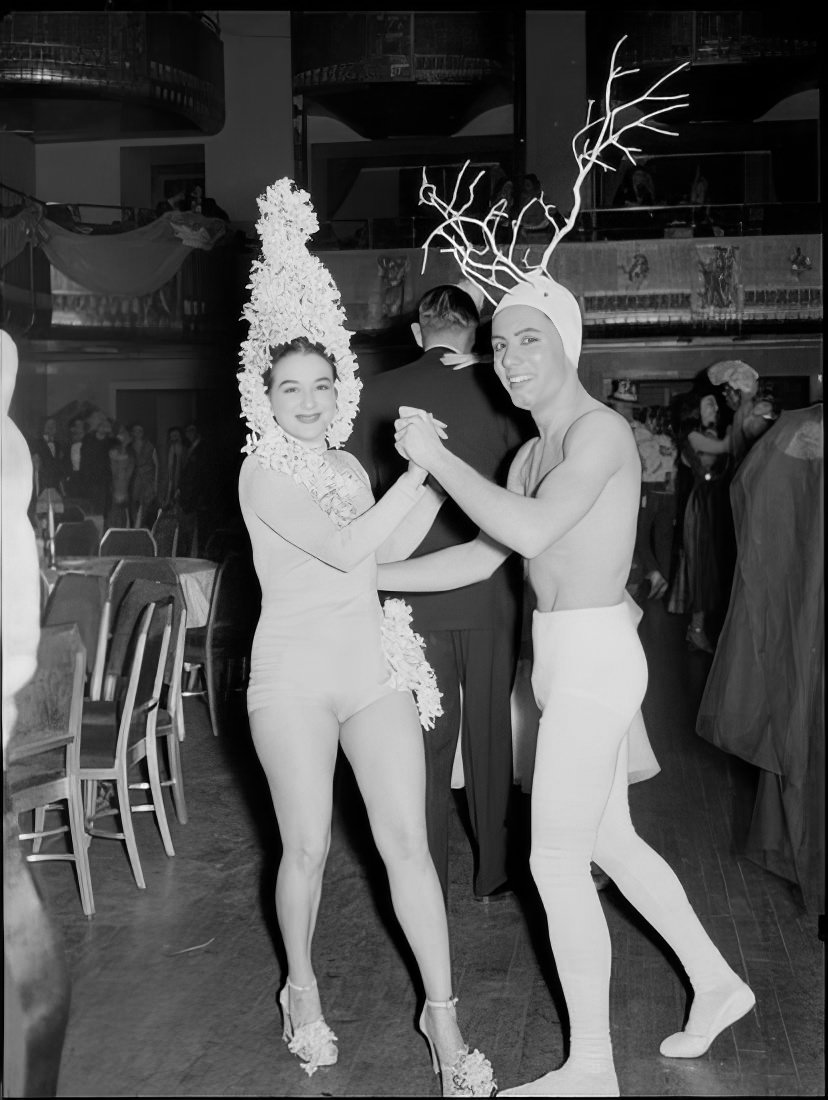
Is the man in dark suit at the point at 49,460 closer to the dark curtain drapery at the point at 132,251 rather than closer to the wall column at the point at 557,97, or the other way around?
the dark curtain drapery at the point at 132,251

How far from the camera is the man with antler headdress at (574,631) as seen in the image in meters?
2.37

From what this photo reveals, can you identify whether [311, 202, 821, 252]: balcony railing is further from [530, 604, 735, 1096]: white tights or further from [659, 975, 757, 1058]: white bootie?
[659, 975, 757, 1058]: white bootie

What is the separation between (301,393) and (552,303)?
1.75 feet

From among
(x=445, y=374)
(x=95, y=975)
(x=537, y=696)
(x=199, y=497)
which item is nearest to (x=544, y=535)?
(x=537, y=696)

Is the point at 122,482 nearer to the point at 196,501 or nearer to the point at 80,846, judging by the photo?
the point at 196,501

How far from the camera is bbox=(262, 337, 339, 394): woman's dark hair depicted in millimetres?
2498

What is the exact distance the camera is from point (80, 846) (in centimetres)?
351

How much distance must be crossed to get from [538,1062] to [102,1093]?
2.90 ft

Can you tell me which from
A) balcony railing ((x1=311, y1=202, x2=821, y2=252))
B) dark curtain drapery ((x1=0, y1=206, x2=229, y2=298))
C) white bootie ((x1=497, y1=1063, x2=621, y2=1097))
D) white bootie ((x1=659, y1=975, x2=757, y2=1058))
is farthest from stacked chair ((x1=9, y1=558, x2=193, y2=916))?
balcony railing ((x1=311, y1=202, x2=821, y2=252))

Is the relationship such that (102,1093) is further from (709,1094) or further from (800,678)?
(800,678)

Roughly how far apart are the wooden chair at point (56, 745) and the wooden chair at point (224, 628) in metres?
1.66

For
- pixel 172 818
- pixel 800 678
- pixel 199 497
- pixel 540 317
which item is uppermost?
pixel 540 317

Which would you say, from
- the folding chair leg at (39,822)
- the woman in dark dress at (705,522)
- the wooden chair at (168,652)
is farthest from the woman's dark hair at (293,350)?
the woman in dark dress at (705,522)

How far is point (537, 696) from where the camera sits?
2549 millimetres
